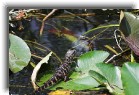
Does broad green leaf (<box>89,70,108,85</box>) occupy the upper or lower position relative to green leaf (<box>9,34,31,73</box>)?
lower

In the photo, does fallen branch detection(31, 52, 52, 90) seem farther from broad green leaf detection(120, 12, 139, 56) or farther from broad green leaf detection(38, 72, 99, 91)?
broad green leaf detection(120, 12, 139, 56)

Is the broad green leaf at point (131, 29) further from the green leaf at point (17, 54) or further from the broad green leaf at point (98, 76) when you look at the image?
the green leaf at point (17, 54)

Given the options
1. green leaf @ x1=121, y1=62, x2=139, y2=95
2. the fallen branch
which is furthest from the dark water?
green leaf @ x1=121, y1=62, x2=139, y2=95

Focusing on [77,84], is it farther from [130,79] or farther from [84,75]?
[130,79]

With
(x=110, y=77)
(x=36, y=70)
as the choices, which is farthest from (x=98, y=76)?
(x=36, y=70)

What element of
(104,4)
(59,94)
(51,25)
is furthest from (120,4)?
(59,94)

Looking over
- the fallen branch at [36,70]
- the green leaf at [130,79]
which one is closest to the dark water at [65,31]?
the fallen branch at [36,70]
